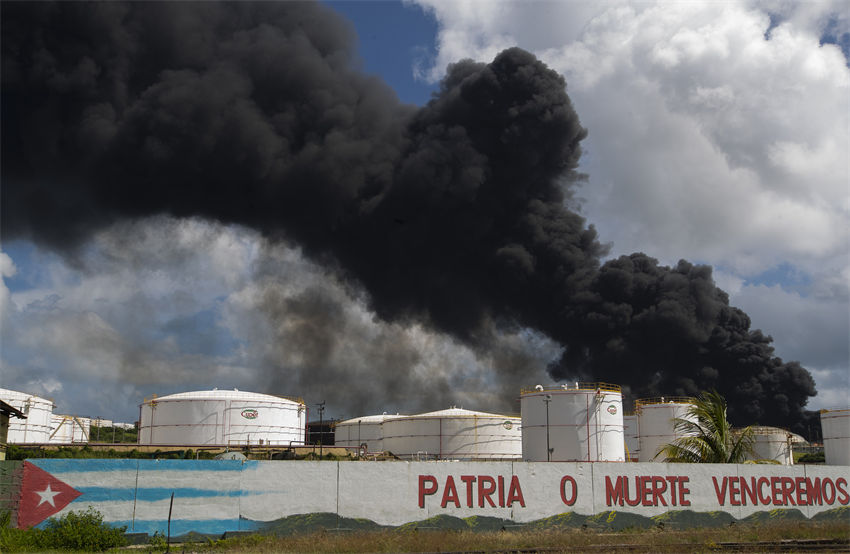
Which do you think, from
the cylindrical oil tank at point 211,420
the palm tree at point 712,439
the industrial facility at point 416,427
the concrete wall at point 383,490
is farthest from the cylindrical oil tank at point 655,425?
the palm tree at point 712,439

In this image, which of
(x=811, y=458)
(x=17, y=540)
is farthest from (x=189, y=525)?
(x=811, y=458)

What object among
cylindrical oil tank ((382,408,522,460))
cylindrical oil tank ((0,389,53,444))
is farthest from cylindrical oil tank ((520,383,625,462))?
cylindrical oil tank ((0,389,53,444))

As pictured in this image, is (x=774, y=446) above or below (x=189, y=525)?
above

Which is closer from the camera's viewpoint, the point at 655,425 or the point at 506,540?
the point at 506,540

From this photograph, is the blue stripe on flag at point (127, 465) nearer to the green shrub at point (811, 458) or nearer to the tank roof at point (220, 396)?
the tank roof at point (220, 396)

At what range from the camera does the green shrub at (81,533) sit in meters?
21.1

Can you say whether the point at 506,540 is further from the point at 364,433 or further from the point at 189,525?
the point at 364,433

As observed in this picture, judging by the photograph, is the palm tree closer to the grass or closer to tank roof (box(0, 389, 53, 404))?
the grass

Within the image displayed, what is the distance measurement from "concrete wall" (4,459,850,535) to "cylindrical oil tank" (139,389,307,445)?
41.8 m

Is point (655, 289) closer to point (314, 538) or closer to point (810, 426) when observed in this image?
point (810, 426)

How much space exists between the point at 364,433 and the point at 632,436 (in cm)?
2822

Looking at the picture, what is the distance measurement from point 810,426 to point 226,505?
105003 millimetres

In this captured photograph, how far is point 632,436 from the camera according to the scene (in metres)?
70.6

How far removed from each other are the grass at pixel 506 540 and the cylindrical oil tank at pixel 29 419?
182 feet
